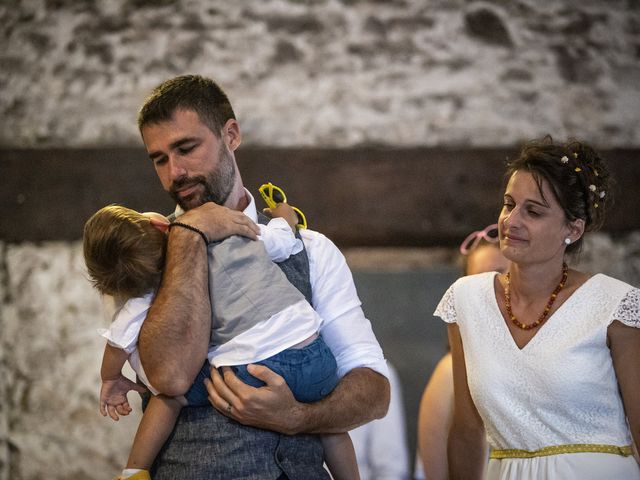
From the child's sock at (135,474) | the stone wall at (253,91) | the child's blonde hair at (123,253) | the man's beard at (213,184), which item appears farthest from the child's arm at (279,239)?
the stone wall at (253,91)

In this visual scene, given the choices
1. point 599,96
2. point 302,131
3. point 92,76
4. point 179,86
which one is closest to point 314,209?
point 302,131

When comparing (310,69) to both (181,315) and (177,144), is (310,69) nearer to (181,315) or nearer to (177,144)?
(177,144)

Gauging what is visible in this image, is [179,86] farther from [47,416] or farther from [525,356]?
[47,416]

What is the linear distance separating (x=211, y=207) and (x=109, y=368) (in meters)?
0.48

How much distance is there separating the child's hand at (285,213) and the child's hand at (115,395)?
587mm

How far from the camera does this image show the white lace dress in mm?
2369

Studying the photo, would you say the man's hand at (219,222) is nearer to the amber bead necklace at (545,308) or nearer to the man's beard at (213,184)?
the man's beard at (213,184)

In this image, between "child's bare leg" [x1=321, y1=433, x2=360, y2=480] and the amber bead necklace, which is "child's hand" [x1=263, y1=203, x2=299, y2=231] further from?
the amber bead necklace

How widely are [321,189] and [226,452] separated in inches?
89.4

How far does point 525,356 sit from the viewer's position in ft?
8.07

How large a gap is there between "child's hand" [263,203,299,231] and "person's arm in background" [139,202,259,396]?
273 mm

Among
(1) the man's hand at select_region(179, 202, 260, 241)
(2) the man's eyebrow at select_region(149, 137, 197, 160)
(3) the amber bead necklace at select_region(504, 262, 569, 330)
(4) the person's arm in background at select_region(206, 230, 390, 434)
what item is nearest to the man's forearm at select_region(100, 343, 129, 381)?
(4) the person's arm in background at select_region(206, 230, 390, 434)

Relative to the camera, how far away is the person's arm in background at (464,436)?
2.61m

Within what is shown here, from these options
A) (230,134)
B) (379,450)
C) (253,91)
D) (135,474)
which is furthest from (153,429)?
(253,91)
